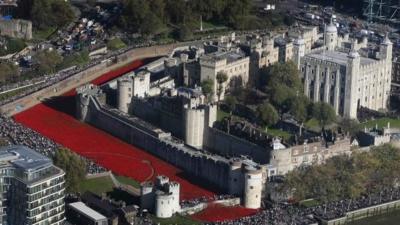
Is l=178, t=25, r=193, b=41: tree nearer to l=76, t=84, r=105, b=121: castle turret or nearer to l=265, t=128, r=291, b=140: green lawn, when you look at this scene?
l=76, t=84, r=105, b=121: castle turret

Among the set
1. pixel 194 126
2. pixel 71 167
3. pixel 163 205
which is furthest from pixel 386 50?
pixel 71 167

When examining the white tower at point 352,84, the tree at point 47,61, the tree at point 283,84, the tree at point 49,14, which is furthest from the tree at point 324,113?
the tree at point 49,14

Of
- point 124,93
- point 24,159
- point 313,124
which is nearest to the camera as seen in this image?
point 24,159

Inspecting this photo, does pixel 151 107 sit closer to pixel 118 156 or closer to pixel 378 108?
pixel 118 156

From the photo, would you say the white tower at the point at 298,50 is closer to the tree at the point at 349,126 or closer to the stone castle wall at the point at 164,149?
the tree at the point at 349,126

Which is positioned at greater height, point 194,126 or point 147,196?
point 194,126

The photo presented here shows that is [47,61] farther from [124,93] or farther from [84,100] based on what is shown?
[124,93]
